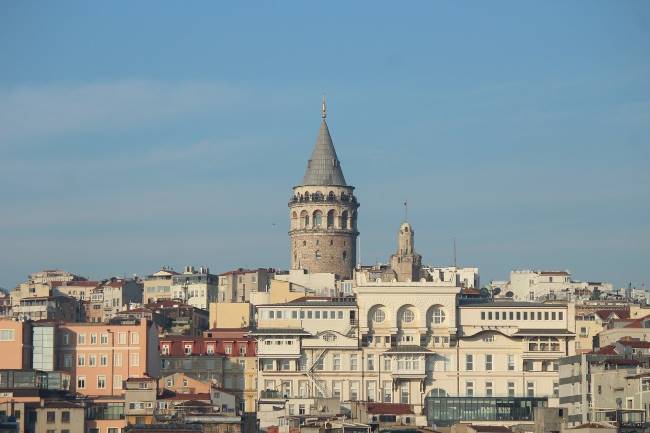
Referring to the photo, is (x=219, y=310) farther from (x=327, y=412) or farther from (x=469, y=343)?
(x=327, y=412)

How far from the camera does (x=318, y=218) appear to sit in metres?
193

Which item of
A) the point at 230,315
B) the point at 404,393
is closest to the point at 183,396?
the point at 404,393

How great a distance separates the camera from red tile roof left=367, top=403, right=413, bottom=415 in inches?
→ 5064

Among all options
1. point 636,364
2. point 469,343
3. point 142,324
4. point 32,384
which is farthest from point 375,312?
point 636,364

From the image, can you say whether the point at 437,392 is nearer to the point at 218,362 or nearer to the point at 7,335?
the point at 218,362

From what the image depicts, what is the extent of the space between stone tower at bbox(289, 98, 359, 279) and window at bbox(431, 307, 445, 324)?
1405 inches

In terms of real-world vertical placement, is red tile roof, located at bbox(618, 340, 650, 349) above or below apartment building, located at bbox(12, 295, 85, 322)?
below

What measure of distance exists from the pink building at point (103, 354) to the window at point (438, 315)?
64.1ft

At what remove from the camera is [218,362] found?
502 ft

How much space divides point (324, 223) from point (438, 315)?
1530 inches

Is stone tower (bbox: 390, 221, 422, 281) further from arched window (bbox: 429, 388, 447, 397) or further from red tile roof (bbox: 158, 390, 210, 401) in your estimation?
red tile roof (bbox: 158, 390, 210, 401)

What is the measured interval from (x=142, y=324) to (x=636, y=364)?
40.1 m

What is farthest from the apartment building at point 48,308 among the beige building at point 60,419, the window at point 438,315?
the beige building at point 60,419

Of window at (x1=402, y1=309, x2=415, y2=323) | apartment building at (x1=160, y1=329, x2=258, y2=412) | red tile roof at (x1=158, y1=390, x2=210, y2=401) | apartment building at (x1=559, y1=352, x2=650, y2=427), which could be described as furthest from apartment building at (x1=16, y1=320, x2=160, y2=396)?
apartment building at (x1=559, y1=352, x2=650, y2=427)
